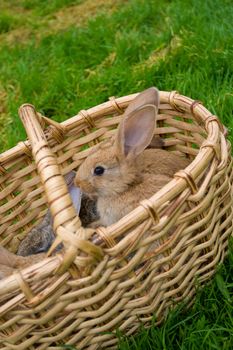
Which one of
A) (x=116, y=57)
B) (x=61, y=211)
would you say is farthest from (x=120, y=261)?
(x=116, y=57)

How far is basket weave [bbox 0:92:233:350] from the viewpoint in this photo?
2.07 meters

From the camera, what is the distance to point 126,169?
9.26ft

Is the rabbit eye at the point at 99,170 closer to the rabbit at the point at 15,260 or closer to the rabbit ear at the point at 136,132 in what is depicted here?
the rabbit ear at the point at 136,132

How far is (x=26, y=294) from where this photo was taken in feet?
6.76

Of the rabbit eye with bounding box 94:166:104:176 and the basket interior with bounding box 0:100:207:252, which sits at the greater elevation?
the rabbit eye with bounding box 94:166:104:176

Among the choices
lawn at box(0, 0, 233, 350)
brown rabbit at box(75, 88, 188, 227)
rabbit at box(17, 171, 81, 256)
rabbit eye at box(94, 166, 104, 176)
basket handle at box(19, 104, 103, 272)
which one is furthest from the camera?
lawn at box(0, 0, 233, 350)

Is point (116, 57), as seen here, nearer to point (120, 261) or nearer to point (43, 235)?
point (43, 235)

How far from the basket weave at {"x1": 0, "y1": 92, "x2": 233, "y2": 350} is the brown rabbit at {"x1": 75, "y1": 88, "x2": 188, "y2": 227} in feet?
0.93

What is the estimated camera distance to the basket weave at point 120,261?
207cm

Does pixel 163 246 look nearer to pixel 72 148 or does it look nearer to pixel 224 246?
Answer: pixel 224 246

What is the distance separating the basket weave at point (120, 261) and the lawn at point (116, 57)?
0.29 m

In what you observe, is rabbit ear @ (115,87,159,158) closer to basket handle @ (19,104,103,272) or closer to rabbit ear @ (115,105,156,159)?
rabbit ear @ (115,105,156,159)

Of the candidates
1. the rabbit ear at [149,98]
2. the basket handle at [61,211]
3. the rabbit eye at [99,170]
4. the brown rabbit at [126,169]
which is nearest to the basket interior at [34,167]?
the brown rabbit at [126,169]

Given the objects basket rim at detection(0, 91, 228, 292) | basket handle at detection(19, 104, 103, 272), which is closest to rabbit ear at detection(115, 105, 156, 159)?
basket rim at detection(0, 91, 228, 292)
